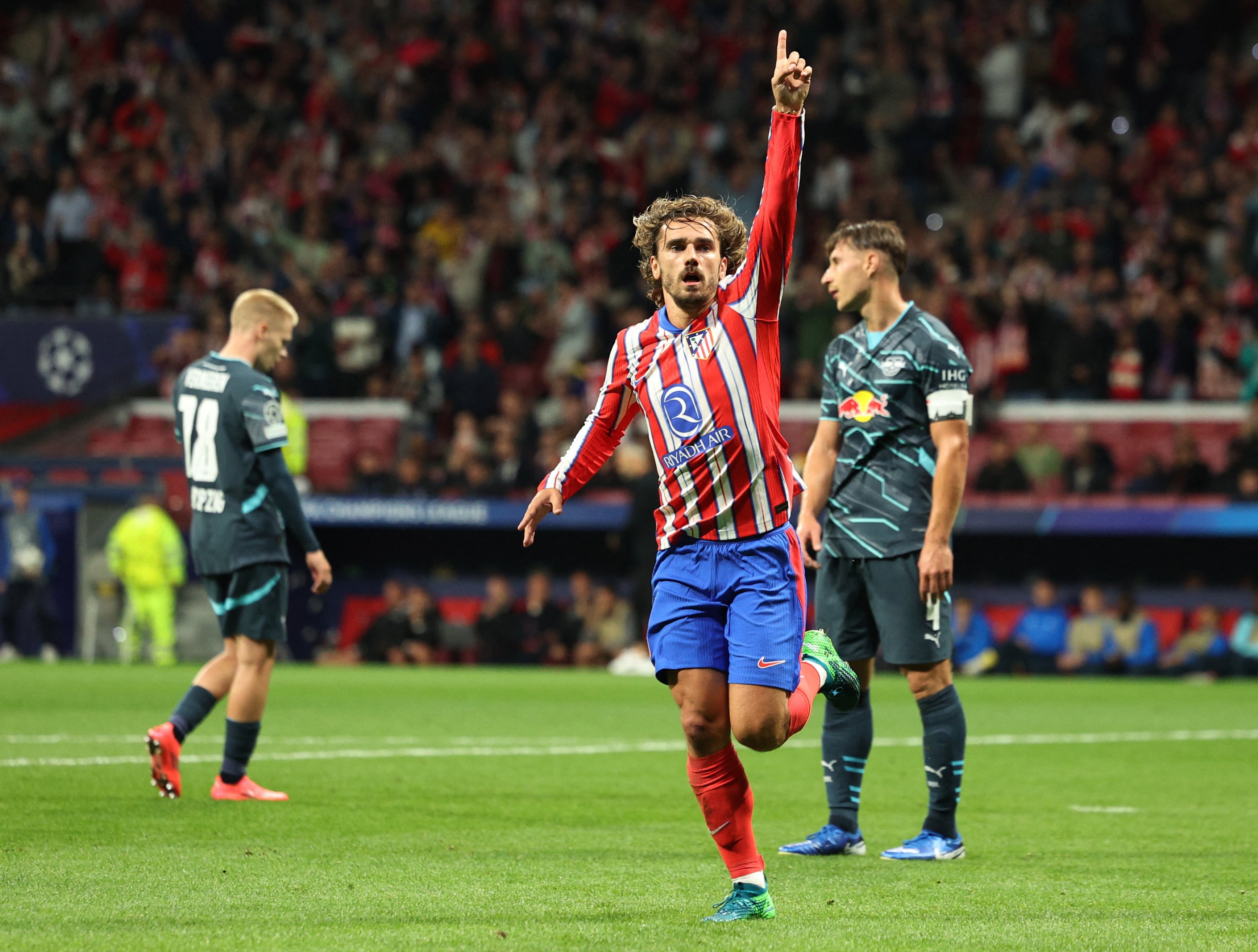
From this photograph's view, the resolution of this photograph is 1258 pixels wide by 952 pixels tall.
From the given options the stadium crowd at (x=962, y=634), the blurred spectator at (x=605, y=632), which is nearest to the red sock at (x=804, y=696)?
the stadium crowd at (x=962, y=634)

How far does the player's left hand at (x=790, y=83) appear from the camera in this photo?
4.92m

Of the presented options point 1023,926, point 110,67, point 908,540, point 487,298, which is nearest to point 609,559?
point 487,298

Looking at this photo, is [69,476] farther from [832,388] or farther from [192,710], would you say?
[832,388]

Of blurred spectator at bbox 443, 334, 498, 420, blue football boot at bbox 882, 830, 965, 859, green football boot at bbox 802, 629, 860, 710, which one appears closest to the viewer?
green football boot at bbox 802, 629, 860, 710

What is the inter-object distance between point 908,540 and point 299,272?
16.7m

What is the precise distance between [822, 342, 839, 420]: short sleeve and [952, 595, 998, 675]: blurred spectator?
37.8ft

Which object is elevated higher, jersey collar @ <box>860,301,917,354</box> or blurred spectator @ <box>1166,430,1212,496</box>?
jersey collar @ <box>860,301,917,354</box>

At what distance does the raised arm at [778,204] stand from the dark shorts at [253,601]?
11.7ft

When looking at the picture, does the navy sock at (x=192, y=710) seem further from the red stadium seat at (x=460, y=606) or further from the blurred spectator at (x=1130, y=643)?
the blurred spectator at (x=1130, y=643)

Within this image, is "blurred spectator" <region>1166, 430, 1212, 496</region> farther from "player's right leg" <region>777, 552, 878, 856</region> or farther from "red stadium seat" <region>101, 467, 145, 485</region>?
"player's right leg" <region>777, 552, 878, 856</region>

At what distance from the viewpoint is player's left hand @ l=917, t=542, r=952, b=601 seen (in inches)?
252

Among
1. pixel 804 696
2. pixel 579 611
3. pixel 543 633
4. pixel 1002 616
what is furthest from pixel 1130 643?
pixel 804 696

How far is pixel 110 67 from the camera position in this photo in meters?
25.3

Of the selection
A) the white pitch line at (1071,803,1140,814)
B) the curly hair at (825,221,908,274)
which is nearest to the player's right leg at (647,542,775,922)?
the curly hair at (825,221,908,274)
